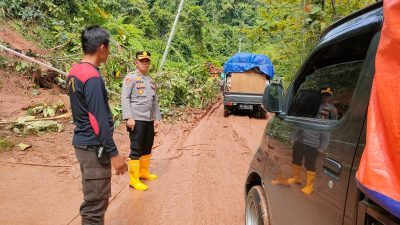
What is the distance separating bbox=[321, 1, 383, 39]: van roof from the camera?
1.77 m

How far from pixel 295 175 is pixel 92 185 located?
1.65 m

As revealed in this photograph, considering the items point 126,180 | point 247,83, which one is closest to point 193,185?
point 126,180

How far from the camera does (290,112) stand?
294 centimetres

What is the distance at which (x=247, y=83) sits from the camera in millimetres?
13711

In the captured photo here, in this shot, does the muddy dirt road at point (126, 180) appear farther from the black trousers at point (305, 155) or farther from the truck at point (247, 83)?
the truck at point (247, 83)

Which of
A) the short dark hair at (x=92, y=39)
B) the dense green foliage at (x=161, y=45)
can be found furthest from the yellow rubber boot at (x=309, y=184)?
the dense green foliage at (x=161, y=45)

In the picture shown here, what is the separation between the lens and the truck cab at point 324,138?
5.47ft

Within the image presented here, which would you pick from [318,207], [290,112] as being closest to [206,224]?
[290,112]

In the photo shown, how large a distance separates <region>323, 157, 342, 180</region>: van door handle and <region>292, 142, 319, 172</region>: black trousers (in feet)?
0.47

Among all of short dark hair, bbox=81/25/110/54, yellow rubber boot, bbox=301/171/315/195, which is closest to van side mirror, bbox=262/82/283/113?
yellow rubber boot, bbox=301/171/315/195

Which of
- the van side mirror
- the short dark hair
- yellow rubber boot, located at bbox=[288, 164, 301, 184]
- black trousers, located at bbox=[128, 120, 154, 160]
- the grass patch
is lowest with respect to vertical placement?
the grass patch

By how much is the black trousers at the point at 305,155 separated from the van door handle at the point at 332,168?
0.14 m

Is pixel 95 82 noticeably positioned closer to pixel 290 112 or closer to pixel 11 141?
pixel 290 112

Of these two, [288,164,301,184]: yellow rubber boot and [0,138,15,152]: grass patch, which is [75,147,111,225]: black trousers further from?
[0,138,15,152]: grass patch
